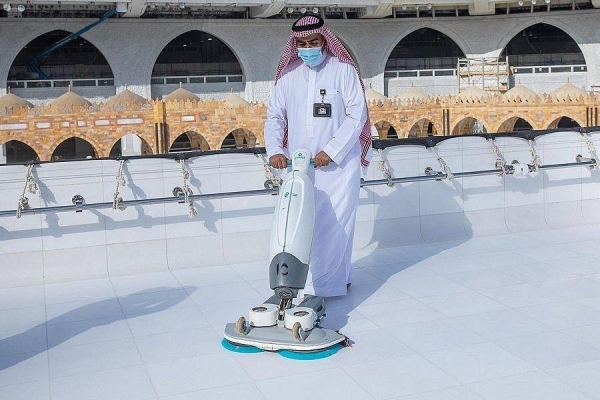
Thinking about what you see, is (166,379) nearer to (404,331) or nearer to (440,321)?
(404,331)

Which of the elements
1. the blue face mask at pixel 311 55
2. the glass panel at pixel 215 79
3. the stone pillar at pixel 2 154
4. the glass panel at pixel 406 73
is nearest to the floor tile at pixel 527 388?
the blue face mask at pixel 311 55

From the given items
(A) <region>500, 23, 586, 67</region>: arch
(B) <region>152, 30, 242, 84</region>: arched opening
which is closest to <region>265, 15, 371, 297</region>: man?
(B) <region>152, 30, 242, 84</region>: arched opening

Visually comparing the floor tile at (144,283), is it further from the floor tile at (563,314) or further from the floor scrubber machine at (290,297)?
the floor tile at (563,314)

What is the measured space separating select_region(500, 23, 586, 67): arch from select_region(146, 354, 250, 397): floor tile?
24.6m

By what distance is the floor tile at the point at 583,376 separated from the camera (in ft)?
7.82

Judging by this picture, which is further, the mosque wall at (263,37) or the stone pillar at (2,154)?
the mosque wall at (263,37)

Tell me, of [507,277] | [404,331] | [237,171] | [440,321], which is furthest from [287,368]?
[237,171]

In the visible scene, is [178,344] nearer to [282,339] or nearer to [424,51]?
[282,339]

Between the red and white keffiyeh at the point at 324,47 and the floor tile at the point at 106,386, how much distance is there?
4.53 feet

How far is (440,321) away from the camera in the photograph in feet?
10.4

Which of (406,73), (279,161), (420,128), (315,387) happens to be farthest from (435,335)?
(406,73)

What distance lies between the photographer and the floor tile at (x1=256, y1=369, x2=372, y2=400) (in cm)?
240

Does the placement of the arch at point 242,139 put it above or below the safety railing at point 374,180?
above

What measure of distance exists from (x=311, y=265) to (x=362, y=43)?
67.7 ft
